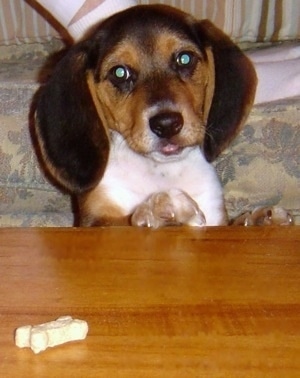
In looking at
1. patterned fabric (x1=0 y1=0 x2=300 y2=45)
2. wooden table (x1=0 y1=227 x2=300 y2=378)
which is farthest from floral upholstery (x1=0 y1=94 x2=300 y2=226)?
wooden table (x1=0 y1=227 x2=300 y2=378)

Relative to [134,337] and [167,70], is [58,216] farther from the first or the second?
[134,337]

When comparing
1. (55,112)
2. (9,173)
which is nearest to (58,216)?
(9,173)

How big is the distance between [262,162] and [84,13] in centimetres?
71

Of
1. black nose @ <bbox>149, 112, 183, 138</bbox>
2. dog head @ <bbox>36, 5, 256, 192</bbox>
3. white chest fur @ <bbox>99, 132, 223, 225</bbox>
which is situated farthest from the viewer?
white chest fur @ <bbox>99, 132, 223, 225</bbox>

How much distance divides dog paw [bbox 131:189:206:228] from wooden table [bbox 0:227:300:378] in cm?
30

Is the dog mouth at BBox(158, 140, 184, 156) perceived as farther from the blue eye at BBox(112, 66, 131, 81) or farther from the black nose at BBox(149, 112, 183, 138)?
the blue eye at BBox(112, 66, 131, 81)

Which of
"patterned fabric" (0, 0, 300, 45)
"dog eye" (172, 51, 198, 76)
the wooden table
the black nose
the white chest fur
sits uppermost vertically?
the wooden table

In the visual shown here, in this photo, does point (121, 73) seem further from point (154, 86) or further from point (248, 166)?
point (248, 166)

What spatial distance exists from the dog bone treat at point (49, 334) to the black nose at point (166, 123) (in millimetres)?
881

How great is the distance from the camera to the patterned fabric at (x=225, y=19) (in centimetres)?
332

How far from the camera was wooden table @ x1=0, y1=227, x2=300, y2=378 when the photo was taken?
3.05ft

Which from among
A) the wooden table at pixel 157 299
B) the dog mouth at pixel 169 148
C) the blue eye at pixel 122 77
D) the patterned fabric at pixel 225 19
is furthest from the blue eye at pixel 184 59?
the patterned fabric at pixel 225 19

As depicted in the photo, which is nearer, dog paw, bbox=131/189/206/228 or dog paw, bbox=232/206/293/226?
dog paw, bbox=131/189/206/228

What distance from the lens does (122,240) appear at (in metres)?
1.33
